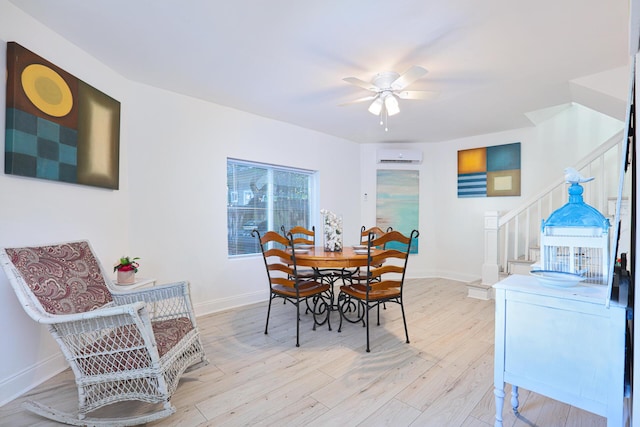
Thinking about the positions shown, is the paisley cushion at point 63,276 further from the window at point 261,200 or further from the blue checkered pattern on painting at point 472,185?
the blue checkered pattern on painting at point 472,185

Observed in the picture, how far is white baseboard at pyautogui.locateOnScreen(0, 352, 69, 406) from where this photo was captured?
5.62 ft

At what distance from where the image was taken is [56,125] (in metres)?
2.00

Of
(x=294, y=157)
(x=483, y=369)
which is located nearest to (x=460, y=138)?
(x=294, y=157)

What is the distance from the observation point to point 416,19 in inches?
73.7

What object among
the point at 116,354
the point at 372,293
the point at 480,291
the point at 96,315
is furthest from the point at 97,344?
the point at 480,291

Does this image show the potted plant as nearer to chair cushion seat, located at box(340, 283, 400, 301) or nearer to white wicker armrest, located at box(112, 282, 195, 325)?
white wicker armrest, located at box(112, 282, 195, 325)

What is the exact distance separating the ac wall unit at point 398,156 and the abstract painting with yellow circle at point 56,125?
3772 mm

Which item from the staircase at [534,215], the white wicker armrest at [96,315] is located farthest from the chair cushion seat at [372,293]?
the staircase at [534,215]

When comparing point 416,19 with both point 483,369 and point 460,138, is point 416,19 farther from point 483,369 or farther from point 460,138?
point 460,138

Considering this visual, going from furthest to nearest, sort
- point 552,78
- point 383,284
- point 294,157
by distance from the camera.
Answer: point 294,157 < point 552,78 < point 383,284

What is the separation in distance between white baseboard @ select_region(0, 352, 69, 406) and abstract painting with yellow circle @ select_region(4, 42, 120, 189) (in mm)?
1248

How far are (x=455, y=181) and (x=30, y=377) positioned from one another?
5466 mm

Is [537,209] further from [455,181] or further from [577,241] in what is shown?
[577,241]

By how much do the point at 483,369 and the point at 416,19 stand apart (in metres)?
2.45
